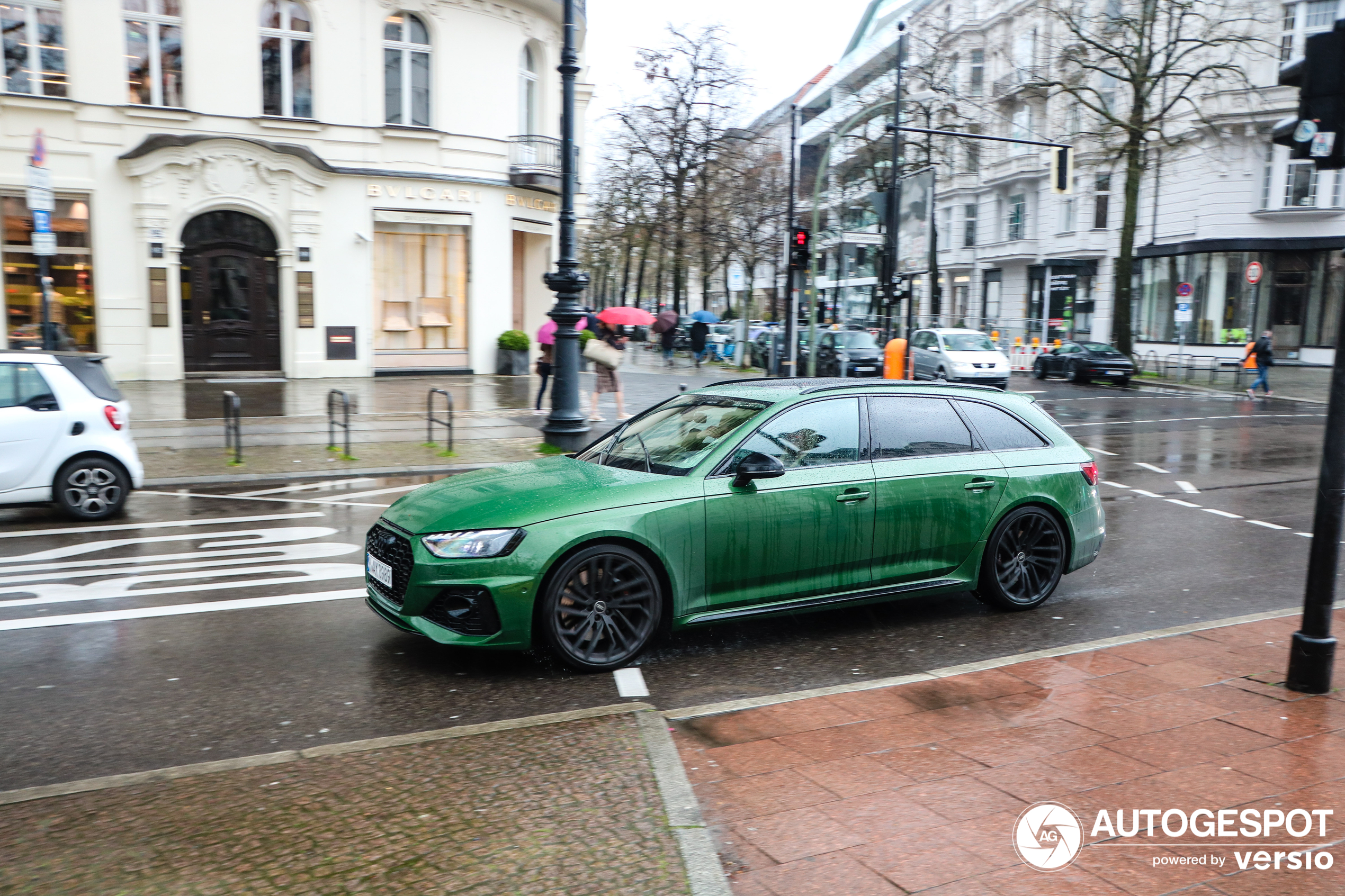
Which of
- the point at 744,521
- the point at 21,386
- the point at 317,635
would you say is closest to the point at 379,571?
the point at 317,635

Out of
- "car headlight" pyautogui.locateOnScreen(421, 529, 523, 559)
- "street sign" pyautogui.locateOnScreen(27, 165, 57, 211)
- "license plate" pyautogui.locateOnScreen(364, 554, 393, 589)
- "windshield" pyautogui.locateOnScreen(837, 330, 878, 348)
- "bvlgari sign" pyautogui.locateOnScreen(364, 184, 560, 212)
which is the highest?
"bvlgari sign" pyautogui.locateOnScreen(364, 184, 560, 212)

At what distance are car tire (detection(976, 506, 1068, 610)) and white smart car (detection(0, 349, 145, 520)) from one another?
7.85 meters

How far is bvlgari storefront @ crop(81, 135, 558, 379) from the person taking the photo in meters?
23.3

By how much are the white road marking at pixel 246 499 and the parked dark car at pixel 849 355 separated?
2158cm

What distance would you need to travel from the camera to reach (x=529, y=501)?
18.1ft

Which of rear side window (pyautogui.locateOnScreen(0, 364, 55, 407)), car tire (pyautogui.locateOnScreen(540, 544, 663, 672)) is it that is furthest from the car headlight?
rear side window (pyautogui.locateOnScreen(0, 364, 55, 407))

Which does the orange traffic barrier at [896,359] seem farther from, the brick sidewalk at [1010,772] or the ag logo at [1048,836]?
the ag logo at [1048,836]

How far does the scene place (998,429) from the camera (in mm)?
6965

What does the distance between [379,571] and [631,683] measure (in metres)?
1.53

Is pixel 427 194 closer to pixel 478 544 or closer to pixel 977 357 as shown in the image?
pixel 977 357

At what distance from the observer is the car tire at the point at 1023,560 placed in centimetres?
679

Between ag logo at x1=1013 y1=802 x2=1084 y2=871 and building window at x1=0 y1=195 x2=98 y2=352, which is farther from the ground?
building window at x1=0 y1=195 x2=98 y2=352

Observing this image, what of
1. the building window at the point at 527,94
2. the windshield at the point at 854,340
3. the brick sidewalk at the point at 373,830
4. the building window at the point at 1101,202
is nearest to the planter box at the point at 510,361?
the building window at the point at 527,94

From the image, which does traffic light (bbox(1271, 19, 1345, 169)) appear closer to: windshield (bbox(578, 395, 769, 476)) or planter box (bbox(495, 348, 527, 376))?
windshield (bbox(578, 395, 769, 476))
